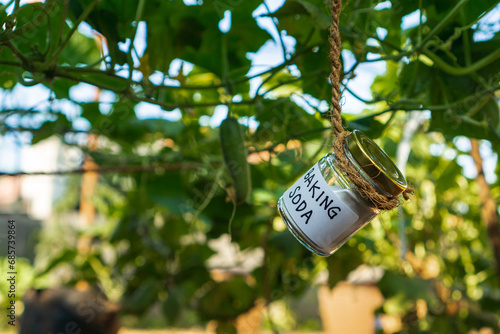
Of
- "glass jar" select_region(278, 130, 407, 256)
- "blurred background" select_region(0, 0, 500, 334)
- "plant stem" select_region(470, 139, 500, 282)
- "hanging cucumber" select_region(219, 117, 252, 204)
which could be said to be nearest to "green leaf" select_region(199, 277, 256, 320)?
"blurred background" select_region(0, 0, 500, 334)

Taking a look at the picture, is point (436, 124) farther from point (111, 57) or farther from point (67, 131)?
point (67, 131)

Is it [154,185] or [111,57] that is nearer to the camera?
[111,57]

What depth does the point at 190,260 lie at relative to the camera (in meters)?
1.26

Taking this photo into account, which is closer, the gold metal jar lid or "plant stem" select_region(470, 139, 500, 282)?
the gold metal jar lid

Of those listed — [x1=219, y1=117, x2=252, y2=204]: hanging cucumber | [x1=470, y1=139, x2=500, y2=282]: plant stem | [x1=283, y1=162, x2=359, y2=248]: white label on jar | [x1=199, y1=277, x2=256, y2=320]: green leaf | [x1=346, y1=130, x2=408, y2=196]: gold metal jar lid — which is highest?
[x1=346, y1=130, x2=408, y2=196]: gold metal jar lid

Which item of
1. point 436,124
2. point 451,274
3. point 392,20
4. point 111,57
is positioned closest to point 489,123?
point 436,124

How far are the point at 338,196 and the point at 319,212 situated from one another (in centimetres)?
2

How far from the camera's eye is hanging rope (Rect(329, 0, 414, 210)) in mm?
338

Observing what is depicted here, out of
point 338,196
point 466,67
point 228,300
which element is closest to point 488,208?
point 466,67

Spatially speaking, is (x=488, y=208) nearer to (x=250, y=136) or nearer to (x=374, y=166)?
(x=250, y=136)

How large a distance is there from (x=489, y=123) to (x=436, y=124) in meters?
0.07

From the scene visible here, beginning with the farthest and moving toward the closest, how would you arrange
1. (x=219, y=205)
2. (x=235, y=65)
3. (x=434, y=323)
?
(x=434, y=323) → (x=219, y=205) → (x=235, y=65)

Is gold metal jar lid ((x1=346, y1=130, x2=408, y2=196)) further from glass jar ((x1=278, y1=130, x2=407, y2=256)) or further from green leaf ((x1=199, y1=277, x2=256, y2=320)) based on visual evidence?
green leaf ((x1=199, y1=277, x2=256, y2=320))

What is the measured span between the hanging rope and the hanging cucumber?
194 mm
